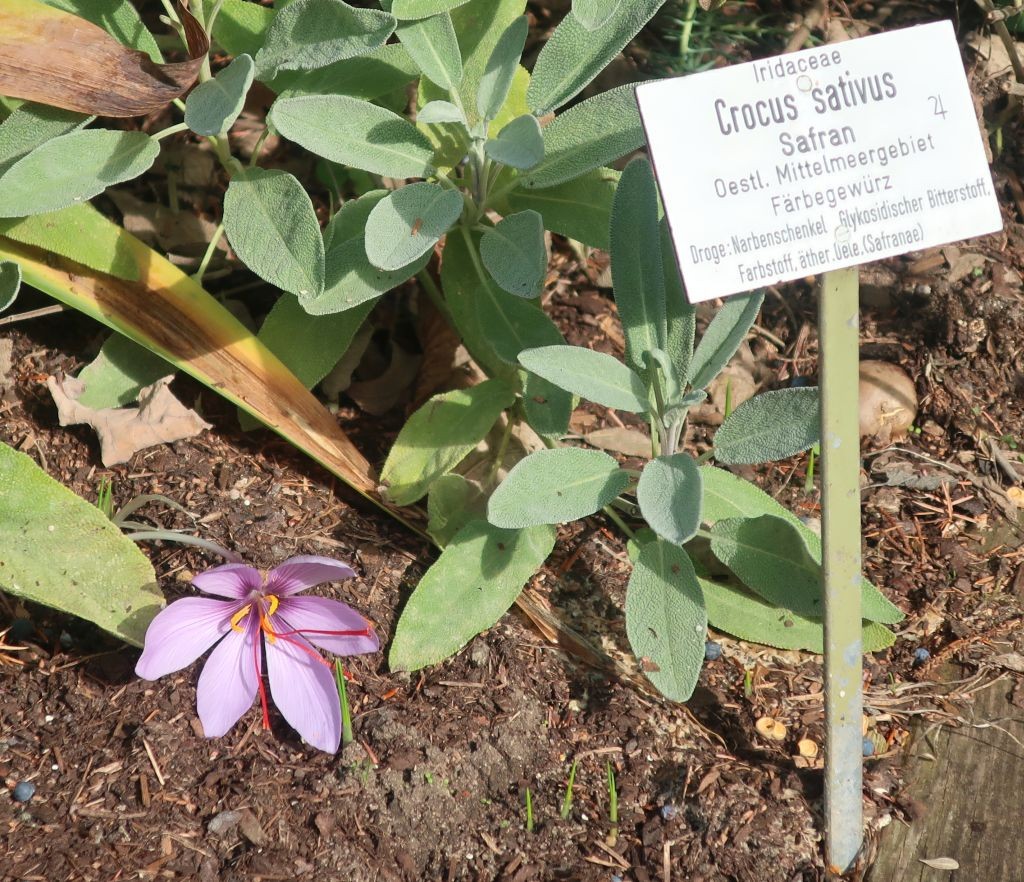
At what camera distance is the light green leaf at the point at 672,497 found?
124cm

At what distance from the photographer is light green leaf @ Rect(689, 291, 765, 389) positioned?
Result: 138 centimetres

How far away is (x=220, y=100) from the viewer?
1.42 m

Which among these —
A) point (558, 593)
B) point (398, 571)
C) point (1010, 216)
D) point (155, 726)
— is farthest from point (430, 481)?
point (1010, 216)

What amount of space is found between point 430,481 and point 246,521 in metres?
0.28

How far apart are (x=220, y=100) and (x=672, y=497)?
2.56 ft

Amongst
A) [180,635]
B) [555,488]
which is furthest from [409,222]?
[180,635]

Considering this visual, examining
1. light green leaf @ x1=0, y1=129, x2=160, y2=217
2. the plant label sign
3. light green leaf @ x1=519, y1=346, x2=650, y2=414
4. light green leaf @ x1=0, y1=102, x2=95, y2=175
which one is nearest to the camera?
the plant label sign

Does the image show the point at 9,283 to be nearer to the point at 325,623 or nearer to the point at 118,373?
the point at 118,373

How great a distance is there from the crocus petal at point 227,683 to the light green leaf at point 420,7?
2.76 ft

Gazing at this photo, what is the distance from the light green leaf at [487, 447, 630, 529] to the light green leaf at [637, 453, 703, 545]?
0.07 meters

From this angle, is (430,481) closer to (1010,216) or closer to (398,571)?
(398,571)

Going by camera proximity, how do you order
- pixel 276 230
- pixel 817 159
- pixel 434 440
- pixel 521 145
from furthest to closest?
1. pixel 434 440
2. pixel 276 230
3. pixel 521 145
4. pixel 817 159

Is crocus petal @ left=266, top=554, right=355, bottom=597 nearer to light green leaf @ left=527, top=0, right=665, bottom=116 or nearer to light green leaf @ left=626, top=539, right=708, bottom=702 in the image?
light green leaf @ left=626, top=539, right=708, bottom=702

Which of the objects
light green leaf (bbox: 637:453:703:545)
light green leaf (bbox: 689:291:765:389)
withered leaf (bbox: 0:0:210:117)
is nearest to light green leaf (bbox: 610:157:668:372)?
light green leaf (bbox: 689:291:765:389)
